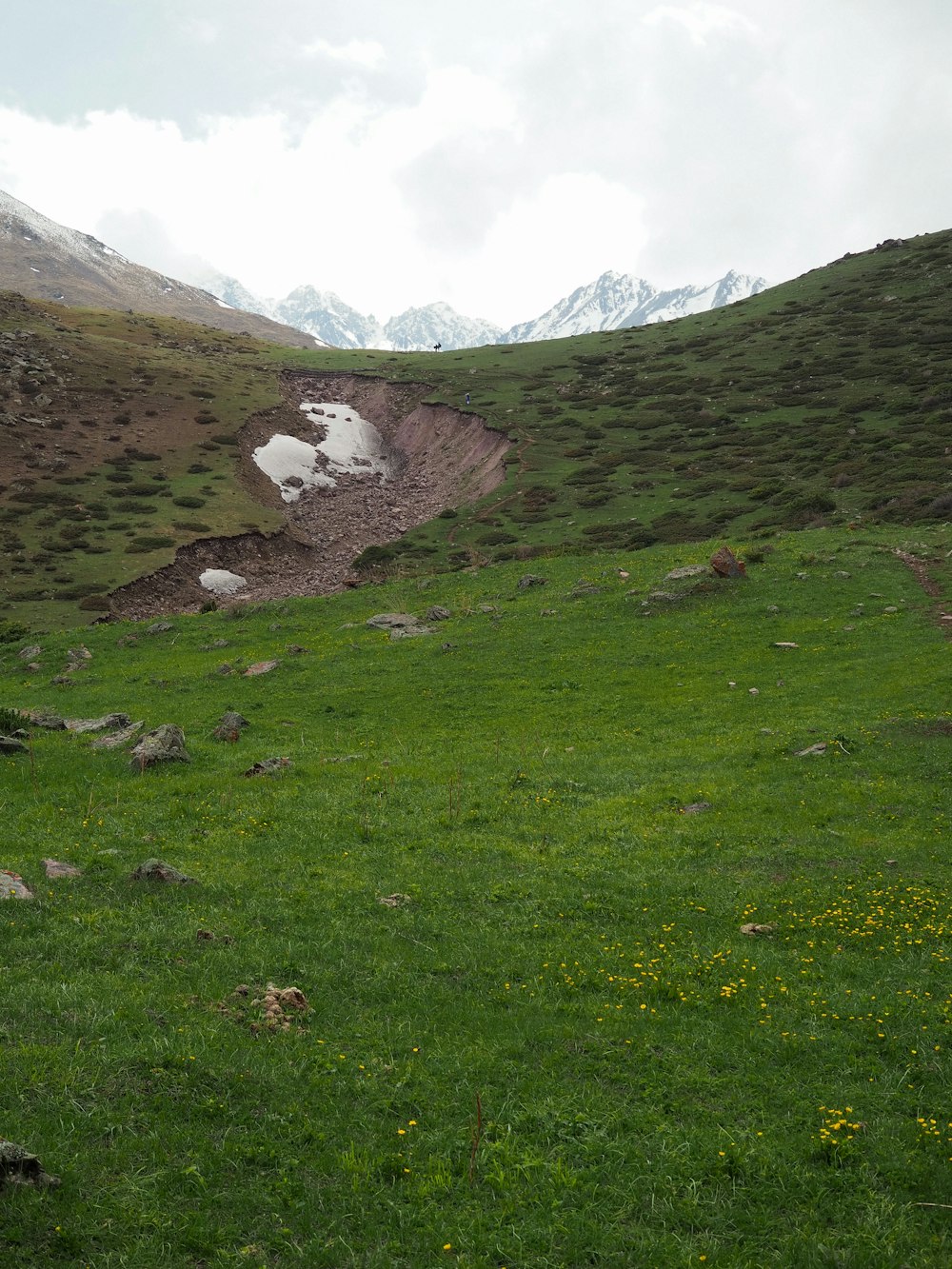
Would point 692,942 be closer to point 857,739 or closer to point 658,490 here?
point 857,739

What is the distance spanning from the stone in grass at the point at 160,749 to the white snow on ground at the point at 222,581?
35757mm

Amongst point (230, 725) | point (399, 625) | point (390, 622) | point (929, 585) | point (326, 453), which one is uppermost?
point (326, 453)

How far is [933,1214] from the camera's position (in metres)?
7.99

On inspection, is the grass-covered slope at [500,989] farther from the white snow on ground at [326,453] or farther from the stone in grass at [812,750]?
the white snow on ground at [326,453]

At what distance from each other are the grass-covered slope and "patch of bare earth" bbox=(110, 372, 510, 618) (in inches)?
1282

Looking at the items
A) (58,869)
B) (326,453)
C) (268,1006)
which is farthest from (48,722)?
(326,453)

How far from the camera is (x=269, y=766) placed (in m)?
23.2

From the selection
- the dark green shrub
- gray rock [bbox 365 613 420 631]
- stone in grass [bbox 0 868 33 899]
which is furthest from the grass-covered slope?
the dark green shrub

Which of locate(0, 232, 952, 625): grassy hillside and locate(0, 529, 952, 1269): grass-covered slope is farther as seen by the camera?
locate(0, 232, 952, 625): grassy hillside

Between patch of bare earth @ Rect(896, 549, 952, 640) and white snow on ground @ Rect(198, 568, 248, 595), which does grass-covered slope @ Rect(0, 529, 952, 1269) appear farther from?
white snow on ground @ Rect(198, 568, 248, 595)

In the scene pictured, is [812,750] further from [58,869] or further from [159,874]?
[58,869]

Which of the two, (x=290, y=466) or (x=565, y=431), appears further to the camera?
(x=565, y=431)

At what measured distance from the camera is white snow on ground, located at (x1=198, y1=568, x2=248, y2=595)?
193 ft

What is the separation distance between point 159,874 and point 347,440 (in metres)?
89.2
